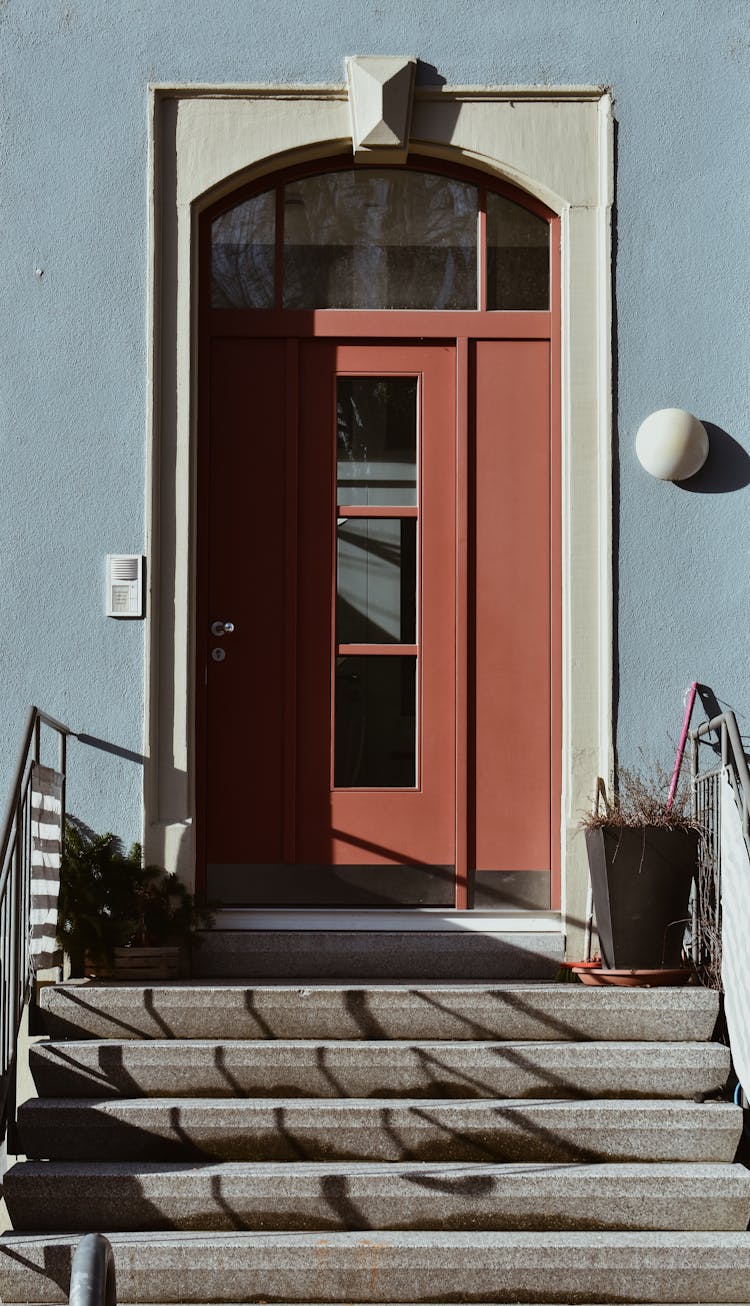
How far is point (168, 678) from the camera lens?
5.41m

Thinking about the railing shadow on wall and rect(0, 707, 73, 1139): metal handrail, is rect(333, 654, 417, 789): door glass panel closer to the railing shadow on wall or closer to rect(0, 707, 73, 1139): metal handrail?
the railing shadow on wall

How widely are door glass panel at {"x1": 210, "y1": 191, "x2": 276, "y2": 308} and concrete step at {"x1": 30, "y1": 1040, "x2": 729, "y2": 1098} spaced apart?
273cm

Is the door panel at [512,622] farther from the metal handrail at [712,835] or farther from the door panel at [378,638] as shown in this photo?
the metal handrail at [712,835]

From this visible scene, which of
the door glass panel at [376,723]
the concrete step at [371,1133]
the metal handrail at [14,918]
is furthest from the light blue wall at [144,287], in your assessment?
the concrete step at [371,1133]

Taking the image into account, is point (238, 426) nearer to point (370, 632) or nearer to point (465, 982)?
point (370, 632)

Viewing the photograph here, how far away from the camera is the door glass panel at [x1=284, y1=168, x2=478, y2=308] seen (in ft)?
18.7

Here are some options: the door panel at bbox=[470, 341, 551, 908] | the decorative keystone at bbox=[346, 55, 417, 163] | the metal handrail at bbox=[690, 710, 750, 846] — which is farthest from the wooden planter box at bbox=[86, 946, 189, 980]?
the decorative keystone at bbox=[346, 55, 417, 163]

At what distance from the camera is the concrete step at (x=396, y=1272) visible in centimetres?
391

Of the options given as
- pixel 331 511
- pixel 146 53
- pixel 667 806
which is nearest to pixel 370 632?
pixel 331 511

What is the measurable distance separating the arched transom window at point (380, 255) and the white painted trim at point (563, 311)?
17 cm

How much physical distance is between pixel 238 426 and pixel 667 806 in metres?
2.08

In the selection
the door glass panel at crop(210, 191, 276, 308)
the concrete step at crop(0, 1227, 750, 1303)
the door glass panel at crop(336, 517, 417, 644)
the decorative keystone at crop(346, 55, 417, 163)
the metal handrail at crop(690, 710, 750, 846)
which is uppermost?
the decorative keystone at crop(346, 55, 417, 163)

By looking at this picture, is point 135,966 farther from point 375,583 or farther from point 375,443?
point 375,443

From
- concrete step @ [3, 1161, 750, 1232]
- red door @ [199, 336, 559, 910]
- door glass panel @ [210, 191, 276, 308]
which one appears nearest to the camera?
concrete step @ [3, 1161, 750, 1232]
